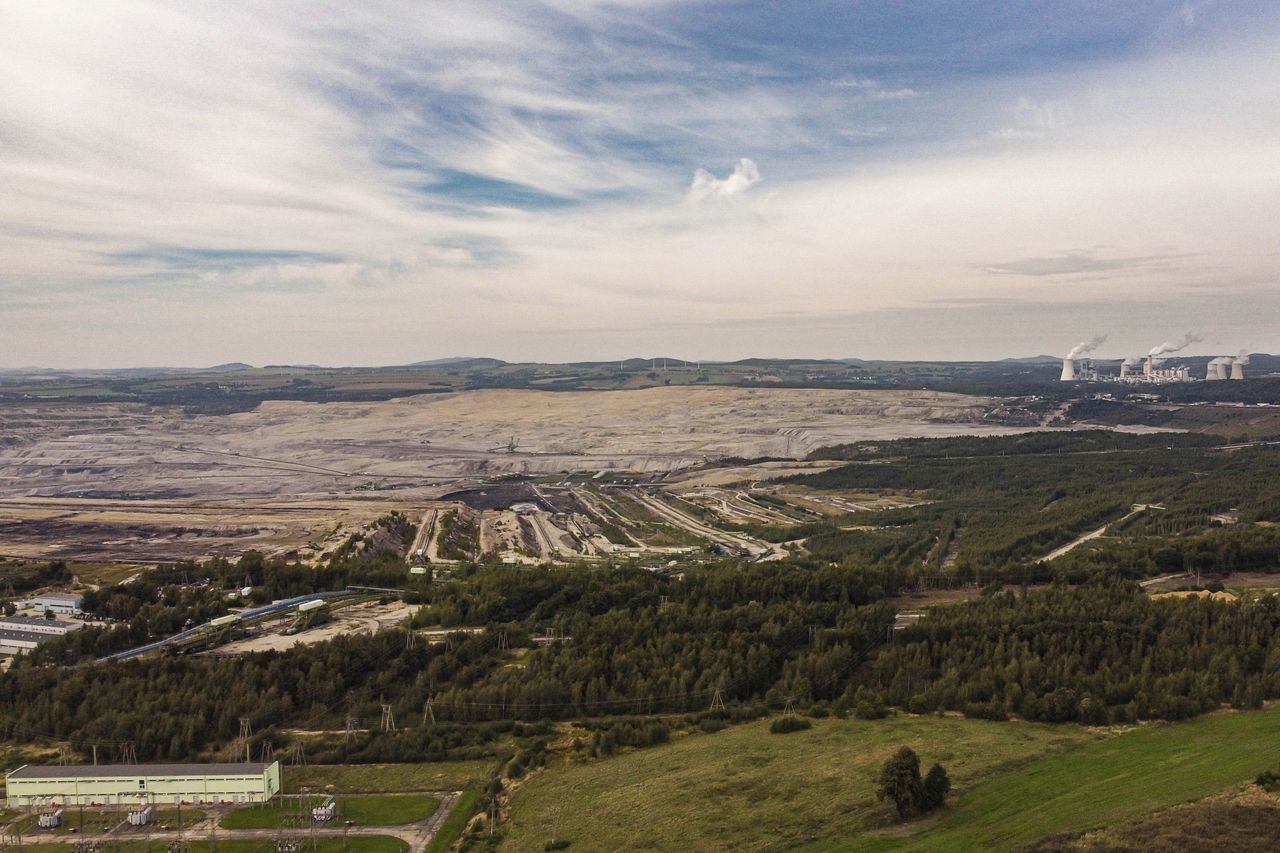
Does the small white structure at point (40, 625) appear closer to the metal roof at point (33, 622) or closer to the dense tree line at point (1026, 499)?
the metal roof at point (33, 622)

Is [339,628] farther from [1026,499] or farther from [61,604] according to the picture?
[1026,499]

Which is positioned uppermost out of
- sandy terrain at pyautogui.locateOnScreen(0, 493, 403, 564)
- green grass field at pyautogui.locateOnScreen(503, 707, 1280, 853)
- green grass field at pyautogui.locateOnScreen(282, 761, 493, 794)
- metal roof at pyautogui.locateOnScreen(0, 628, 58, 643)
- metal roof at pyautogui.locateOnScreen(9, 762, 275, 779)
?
green grass field at pyautogui.locateOnScreen(503, 707, 1280, 853)

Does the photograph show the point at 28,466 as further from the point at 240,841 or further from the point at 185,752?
the point at 240,841

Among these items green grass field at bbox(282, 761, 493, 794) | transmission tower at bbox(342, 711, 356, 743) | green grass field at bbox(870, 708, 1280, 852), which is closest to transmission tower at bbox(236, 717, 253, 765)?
green grass field at bbox(282, 761, 493, 794)

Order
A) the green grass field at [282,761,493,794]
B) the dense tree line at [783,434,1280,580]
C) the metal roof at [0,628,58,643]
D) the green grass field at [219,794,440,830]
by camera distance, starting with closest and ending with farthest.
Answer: the green grass field at [219,794,440,830] < the green grass field at [282,761,493,794] < the metal roof at [0,628,58,643] < the dense tree line at [783,434,1280,580]

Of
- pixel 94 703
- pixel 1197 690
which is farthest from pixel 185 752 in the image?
pixel 1197 690

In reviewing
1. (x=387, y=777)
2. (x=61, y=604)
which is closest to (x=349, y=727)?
(x=387, y=777)

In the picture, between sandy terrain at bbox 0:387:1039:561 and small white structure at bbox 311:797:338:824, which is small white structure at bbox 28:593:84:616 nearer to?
sandy terrain at bbox 0:387:1039:561

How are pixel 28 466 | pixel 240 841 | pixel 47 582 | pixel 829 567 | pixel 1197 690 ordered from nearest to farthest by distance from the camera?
pixel 240 841
pixel 1197 690
pixel 829 567
pixel 47 582
pixel 28 466
